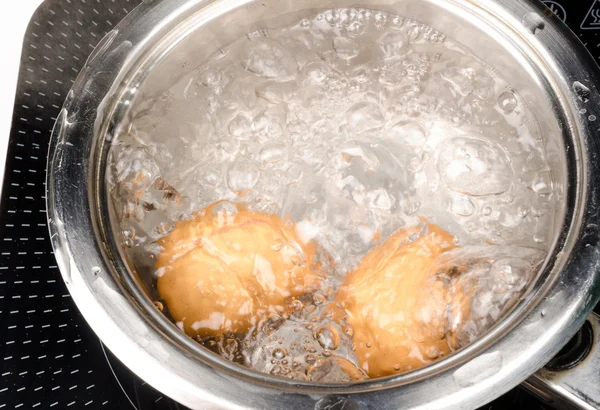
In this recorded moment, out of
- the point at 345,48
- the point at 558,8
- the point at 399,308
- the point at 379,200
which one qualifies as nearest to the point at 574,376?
the point at 399,308

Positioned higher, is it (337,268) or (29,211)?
(337,268)

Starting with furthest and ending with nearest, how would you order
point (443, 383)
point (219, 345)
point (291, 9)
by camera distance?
point (291, 9) → point (219, 345) → point (443, 383)

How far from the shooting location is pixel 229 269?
2.20 ft

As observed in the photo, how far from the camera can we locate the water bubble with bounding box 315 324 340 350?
0.66 meters

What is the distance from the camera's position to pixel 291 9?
76 centimetres

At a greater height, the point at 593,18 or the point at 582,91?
the point at 593,18

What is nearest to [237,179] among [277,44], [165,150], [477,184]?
[165,150]

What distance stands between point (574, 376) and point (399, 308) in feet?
0.67

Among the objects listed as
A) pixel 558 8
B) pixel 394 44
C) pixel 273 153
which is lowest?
pixel 273 153

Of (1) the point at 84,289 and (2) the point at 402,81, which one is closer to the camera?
(1) the point at 84,289

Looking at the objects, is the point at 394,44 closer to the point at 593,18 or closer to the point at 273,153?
the point at 273,153

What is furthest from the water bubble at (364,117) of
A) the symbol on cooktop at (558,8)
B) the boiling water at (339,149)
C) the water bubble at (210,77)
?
the symbol on cooktop at (558,8)

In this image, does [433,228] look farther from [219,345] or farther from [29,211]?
[29,211]

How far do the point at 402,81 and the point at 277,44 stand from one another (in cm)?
20
